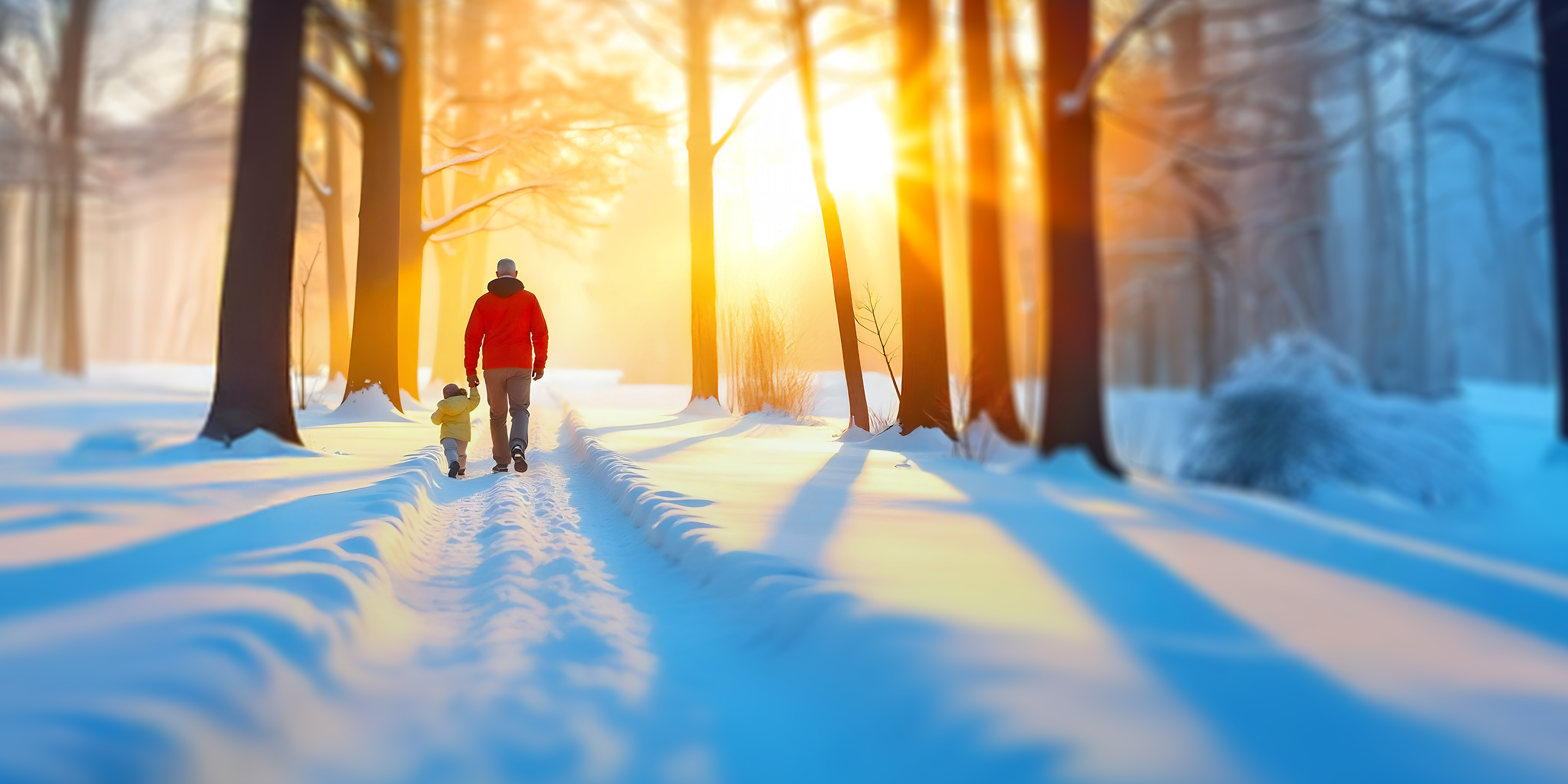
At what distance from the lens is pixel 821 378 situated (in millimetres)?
13492

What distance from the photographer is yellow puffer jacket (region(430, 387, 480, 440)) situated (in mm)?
6617

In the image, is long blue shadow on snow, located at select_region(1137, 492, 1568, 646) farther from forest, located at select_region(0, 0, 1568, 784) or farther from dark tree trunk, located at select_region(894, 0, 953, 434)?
dark tree trunk, located at select_region(894, 0, 953, 434)

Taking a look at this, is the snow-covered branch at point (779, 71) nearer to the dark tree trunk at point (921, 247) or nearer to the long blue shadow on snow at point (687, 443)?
the dark tree trunk at point (921, 247)

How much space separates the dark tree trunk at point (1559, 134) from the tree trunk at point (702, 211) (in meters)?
11.5

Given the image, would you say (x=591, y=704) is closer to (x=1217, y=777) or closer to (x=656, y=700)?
(x=656, y=700)

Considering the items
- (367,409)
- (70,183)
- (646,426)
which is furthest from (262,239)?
(646,426)

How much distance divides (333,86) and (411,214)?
5909mm

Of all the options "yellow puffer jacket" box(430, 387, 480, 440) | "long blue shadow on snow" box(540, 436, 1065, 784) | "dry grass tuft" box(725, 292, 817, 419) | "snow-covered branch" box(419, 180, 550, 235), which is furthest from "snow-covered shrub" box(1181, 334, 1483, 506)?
"snow-covered branch" box(419, 180, 550, 235)

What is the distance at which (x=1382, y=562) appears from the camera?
3.10m

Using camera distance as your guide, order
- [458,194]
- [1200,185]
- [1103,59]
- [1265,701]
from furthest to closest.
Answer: [458,194]
[1200,185]
[1103,59]
[1265,701]

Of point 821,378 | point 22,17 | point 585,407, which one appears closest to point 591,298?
point 585,407

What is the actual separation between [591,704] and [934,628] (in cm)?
91

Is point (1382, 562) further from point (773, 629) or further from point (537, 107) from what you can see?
point (537, 107)

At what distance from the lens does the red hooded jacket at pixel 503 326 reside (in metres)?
7.37
